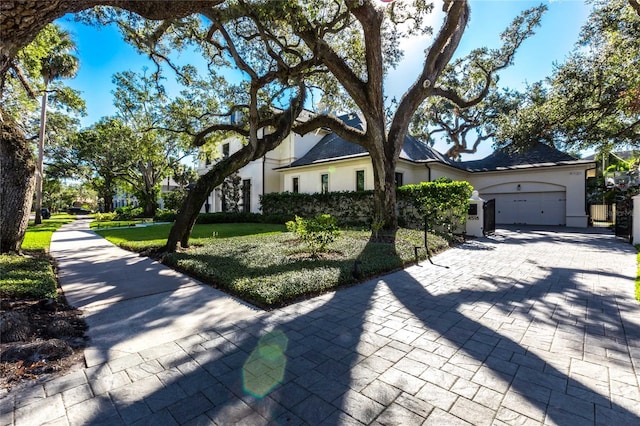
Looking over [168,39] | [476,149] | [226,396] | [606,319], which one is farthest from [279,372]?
[476,149]

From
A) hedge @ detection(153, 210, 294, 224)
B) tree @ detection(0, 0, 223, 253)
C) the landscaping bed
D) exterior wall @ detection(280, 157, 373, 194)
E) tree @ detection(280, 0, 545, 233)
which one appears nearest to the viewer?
the landscaping bed

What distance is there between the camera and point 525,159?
61.9 feet

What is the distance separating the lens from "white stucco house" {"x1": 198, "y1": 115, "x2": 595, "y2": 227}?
16.5 meters

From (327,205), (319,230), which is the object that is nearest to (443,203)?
(327,205)

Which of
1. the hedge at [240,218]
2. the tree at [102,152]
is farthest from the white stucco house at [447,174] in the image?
the tree at [102,152]

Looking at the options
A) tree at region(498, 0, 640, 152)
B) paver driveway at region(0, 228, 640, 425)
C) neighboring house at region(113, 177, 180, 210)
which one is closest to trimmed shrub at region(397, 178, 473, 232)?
tree at region(498, 0, 640, 152)

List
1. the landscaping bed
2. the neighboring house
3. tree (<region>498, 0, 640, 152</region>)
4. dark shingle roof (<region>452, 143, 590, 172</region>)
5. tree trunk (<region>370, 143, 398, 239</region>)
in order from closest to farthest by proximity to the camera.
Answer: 1. the landscaping bed
2. tree trunk (<region>370, 143, 398, 239</region>)
3. tree (<region>498, 0, 640, 152</region>)
4. dark shingle roof (<region>452, 143, 590, 172</region>)
5. the neighboring house

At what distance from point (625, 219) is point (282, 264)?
13546mm

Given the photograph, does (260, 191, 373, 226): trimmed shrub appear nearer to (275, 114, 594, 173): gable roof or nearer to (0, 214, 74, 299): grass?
(275, 114, 594, 173): gable roof

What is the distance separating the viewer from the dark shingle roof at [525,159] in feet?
56.9

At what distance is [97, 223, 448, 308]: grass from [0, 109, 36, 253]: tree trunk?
2676 mm

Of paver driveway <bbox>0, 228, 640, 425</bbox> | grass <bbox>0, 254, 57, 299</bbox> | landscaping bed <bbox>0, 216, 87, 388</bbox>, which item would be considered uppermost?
grass <bbox>0, 254, 57, 299</bbox>

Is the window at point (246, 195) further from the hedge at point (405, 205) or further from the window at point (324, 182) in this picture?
the window at point (324, 182)

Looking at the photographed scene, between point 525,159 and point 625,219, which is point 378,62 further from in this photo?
point 525,159
